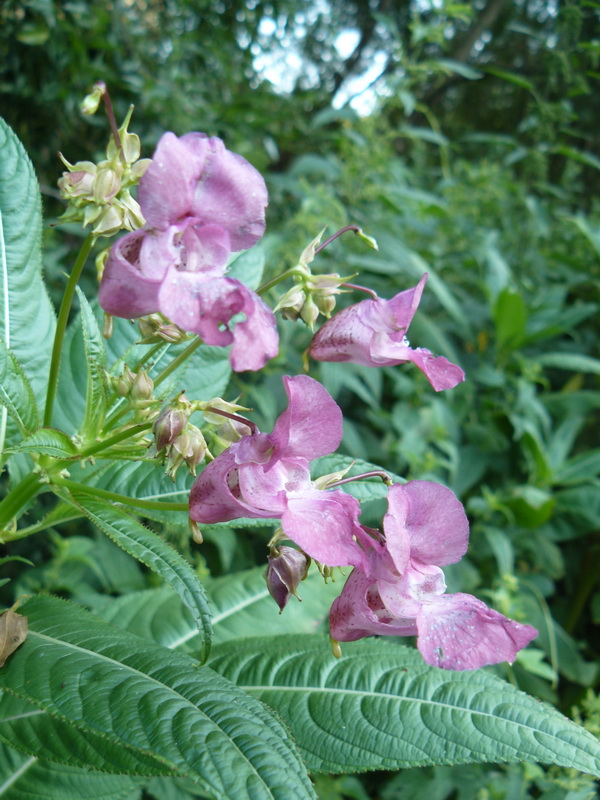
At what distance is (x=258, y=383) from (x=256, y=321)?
1574 mm

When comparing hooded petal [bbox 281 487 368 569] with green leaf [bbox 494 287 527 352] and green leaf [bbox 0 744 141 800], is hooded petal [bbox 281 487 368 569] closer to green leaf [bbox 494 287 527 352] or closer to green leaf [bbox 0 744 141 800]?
green leaf [bbox 0 744 141 800]

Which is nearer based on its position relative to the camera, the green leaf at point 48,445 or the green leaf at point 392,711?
the green leaf at point 48,445

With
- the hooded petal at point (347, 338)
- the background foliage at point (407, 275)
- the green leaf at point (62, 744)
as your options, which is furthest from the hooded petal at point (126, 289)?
the background foliage at point (407, 275)

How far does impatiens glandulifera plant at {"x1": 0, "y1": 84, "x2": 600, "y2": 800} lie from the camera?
2.12ft

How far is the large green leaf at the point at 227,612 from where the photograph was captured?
1338 mm

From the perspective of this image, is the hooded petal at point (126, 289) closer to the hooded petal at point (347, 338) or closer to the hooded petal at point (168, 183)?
the hooded petal at point (168, 183)

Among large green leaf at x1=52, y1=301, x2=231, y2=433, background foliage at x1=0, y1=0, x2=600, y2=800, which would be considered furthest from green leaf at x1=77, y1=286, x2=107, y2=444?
background foliage at x1=0, y1=0, x2=600, y2=800

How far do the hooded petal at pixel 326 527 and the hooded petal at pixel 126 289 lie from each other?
0.77 ft

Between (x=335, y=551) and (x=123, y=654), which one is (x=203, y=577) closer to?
(x=123, y=654)

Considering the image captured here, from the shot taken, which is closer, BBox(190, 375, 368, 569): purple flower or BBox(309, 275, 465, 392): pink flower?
BBox(190, 375, 368, 569): purple flower

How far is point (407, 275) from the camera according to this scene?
2693 mm

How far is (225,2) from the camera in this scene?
3.02 m

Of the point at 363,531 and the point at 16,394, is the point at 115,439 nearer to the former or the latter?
the point at 16,394

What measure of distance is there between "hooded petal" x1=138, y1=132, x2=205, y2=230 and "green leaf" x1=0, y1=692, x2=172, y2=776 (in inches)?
21.2
